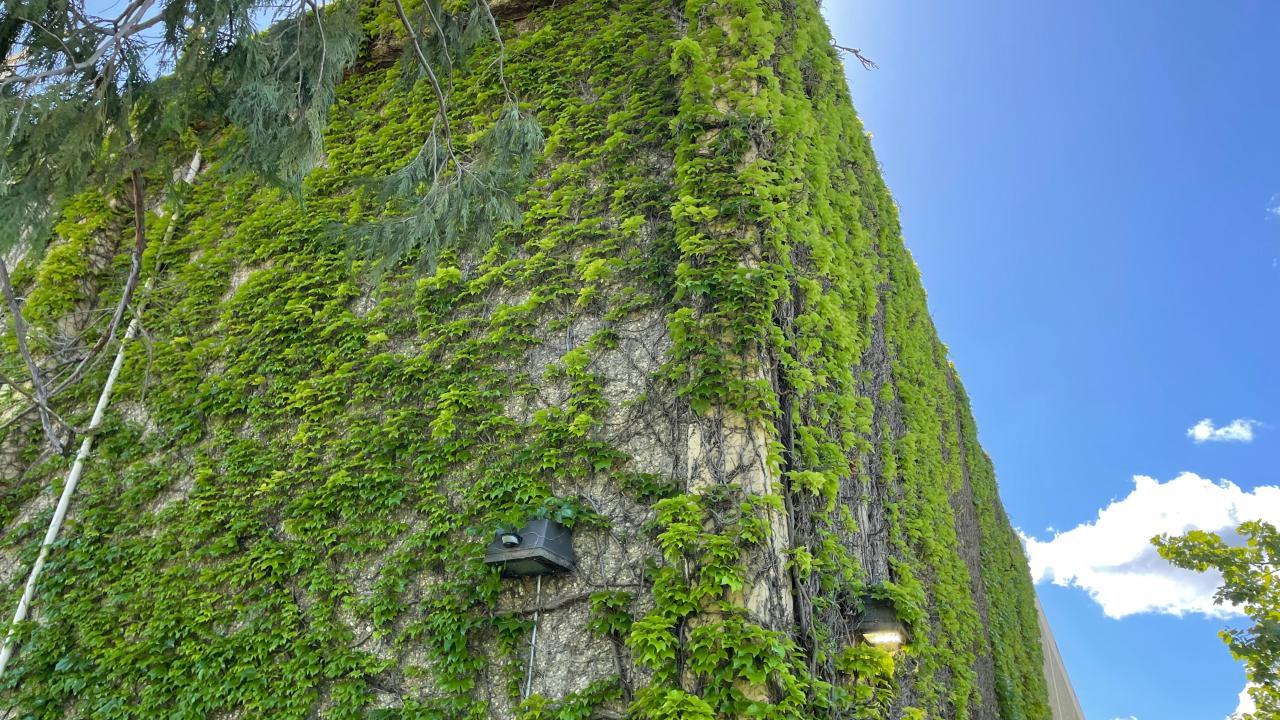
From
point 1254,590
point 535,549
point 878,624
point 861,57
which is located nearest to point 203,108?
point 535,549

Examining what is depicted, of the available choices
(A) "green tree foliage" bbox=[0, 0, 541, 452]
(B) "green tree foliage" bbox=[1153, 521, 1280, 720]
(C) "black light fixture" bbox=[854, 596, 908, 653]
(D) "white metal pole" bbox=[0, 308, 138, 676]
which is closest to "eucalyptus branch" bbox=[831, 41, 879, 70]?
(A) "green tree foliage" bbox=[0, 0, 541, 452]

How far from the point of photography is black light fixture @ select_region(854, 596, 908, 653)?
3.45 m

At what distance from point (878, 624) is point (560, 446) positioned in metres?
1.69

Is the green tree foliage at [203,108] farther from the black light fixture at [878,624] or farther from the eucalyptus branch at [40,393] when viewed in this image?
the black light fixture at [878,624]

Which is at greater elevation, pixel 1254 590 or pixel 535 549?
pixel 1254 590

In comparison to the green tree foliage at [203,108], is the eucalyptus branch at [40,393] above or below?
below

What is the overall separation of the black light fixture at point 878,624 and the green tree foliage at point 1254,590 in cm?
755

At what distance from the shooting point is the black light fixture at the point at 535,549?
3.42 m

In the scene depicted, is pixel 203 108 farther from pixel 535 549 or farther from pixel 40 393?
pixel 535 549

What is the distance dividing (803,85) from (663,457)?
2947 mm

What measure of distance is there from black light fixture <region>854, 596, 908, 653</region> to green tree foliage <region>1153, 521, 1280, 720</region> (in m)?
7.55

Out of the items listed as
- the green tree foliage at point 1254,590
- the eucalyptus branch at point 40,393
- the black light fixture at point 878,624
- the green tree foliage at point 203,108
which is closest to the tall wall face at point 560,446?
the black light fixture at point 878,624

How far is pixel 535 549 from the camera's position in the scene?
3404mm

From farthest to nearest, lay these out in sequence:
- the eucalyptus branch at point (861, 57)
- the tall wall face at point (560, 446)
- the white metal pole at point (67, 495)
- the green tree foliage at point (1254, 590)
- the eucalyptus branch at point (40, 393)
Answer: the green tree foliage at point (1254, 590) < the eucalyptus branch at point (861, 57) < the eucalyptus branch at point (40, 393) < the white metal pole at point (67, 495) < the tall wall face at point (560, 446)
